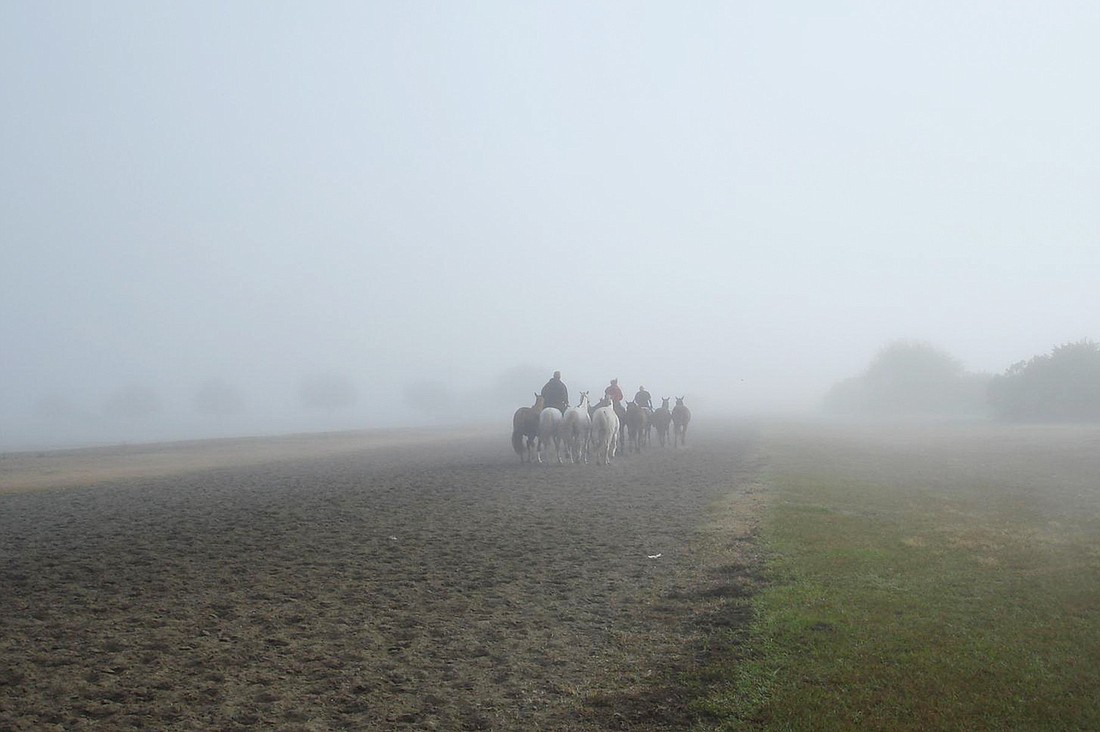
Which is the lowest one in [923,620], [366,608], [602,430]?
[923,620]

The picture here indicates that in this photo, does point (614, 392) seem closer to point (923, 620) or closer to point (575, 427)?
point (575, 427)

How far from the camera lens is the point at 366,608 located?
800cm

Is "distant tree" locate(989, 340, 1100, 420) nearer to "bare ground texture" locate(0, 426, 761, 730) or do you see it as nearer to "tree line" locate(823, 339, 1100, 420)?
"tree line" locate(823, 339, 1100, 420)

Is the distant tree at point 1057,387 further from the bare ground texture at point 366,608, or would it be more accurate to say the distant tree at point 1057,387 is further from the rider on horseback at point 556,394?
the bare ground texture at point 366,608

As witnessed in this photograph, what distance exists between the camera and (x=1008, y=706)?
209 inches

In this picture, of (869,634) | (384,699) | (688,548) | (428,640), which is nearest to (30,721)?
(384,699)

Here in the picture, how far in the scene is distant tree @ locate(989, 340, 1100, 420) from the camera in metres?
57.9

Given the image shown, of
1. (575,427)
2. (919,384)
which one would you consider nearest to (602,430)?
(575,427)

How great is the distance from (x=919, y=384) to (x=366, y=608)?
339ft

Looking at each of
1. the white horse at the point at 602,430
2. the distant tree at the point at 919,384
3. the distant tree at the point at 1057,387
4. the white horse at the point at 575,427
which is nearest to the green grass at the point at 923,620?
the white horse at the point at 602,430

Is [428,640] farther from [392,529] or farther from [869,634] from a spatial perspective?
[392,529]

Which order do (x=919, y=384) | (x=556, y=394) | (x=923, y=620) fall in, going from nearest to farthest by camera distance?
1. (x=923, y=620)
2. (x=556, y=394)
3. (x=919, y=384)

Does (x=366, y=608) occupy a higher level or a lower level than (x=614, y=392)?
lower

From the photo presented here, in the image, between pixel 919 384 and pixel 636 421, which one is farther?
pixel 919 384
